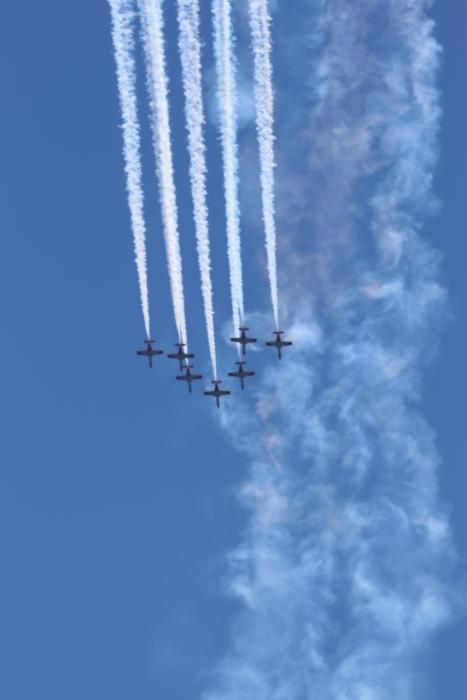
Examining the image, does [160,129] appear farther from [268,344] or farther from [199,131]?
[268,344]

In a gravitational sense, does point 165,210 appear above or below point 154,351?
below

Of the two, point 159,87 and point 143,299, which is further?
point 143,299

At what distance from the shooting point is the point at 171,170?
50656 millimetres

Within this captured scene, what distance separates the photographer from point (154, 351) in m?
68.1

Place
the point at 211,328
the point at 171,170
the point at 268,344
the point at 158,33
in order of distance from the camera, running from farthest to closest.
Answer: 1. the point at 268,344
2. the point at 211,328
3. the point at 171,170
4. the point at 158,33

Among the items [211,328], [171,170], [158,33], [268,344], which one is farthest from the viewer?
[268,344]

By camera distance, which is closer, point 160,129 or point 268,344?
point 160,129

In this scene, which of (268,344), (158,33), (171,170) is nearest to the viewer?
(158,33)

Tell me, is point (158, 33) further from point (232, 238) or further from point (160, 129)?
point (232, 238)

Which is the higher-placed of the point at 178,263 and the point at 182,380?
the point at 182,380

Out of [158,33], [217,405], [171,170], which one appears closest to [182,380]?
[217,405]

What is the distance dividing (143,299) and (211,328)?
3207 millimetres

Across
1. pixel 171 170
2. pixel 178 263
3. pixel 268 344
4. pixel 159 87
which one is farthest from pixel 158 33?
pixel 268 344

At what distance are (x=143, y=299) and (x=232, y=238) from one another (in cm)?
408
